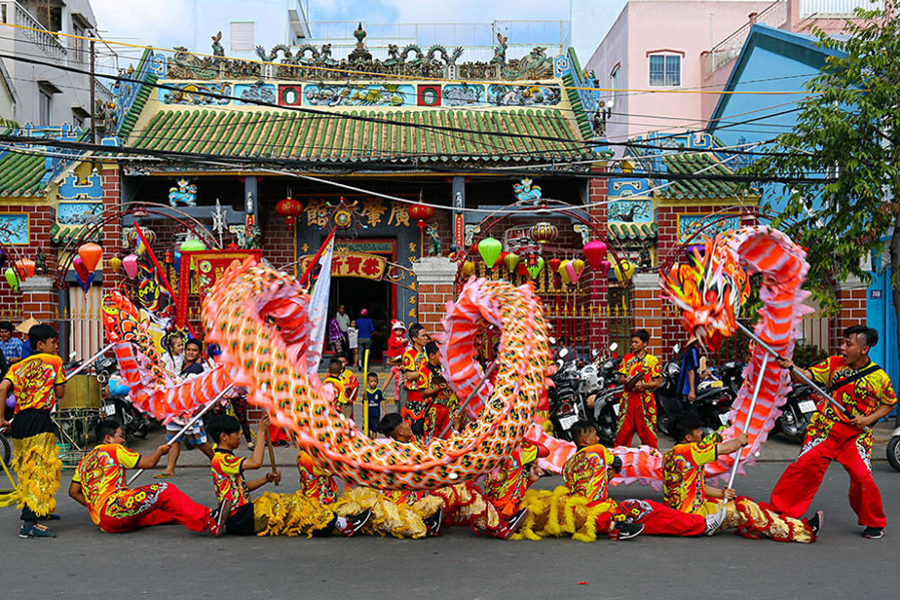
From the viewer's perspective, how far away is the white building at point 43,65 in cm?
2108

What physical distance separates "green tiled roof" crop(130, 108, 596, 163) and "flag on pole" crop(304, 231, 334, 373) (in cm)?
512

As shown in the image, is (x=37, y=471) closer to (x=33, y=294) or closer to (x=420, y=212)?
Answer: (x=33, y=294)

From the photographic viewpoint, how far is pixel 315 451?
199 inches

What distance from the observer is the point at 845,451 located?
631 cm

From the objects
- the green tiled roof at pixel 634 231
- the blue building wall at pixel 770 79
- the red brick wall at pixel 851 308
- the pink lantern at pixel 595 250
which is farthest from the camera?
the blue building wall at pixel 770 79

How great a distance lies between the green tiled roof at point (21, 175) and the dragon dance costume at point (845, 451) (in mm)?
11442

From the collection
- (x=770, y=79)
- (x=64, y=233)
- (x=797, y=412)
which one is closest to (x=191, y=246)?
(x=64, y=233)

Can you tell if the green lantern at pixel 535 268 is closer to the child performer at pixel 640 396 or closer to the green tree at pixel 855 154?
the green tree at pixel 855 154

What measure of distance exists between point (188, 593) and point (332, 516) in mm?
1458

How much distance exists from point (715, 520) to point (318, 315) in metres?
3.37

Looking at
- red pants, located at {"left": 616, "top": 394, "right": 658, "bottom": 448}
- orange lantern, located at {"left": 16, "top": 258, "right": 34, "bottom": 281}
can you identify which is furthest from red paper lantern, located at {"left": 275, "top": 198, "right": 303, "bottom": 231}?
red pants, located at {"left": 616, "top": 394, "right": 658, "bottom": 448}

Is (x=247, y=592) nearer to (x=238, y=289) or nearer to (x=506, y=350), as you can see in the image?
(x=238, y=289)

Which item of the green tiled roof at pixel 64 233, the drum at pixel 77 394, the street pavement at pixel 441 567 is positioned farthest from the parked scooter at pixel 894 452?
the green tiled roof at pixel 64 233

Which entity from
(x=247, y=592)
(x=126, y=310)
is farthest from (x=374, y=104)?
(x=247, y=592)
